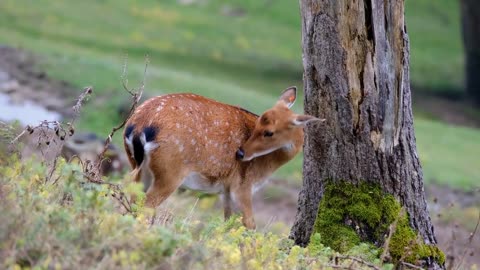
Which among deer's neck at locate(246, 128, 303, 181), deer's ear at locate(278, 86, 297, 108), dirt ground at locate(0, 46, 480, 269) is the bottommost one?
→ dirt ground at locate(0, 46, 480, 269)

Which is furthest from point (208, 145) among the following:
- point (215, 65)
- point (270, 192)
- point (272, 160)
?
point (215, 65)

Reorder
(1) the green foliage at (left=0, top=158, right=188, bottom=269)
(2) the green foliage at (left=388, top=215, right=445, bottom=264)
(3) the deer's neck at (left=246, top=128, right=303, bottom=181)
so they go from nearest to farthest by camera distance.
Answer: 1. (1) the green foliage at (left=0, top=158, right=188, bottom=269)
2. (2) the green foliage at (left=388, top=215, right=445, bottom=264)
3. (3) the deer's neck at (left=246, top=128, right=303, bottom=181)

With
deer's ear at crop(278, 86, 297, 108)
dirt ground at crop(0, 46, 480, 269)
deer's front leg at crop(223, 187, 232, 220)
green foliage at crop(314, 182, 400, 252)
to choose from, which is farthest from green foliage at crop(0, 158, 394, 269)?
dirt ground at crop(0, 46, 480, 269)

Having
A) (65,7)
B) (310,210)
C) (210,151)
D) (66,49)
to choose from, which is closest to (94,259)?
(310,210)

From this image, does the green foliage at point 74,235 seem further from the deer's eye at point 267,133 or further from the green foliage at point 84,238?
the deer's eye at point 267,133

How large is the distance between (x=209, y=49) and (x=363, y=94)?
65.1ft

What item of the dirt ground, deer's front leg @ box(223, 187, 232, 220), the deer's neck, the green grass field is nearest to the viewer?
deer's front leg @ box(223, 187, 232, 220)

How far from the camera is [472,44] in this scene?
26562 mm

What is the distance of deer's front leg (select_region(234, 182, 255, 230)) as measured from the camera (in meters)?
9.85

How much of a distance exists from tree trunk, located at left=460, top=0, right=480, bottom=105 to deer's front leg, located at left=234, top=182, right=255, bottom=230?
56.6 ft

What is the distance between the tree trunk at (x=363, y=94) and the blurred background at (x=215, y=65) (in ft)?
20.9

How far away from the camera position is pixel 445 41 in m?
31.7

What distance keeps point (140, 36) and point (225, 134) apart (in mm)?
17865

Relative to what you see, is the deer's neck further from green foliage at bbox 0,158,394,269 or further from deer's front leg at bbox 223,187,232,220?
green foliage at bbox 0,158,394,269
